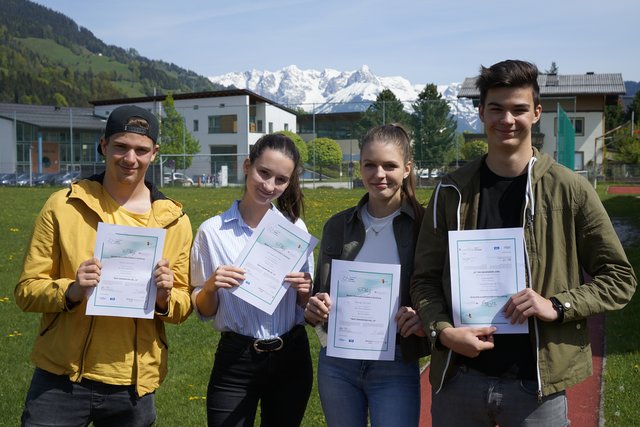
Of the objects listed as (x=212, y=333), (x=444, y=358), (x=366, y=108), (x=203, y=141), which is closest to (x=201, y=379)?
(x=212, y=333)

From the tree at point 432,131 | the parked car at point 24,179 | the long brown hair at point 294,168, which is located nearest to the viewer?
the long brown hair at point 294,168

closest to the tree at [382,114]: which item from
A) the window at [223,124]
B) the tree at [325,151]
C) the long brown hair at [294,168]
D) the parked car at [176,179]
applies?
the tree at [325,151]

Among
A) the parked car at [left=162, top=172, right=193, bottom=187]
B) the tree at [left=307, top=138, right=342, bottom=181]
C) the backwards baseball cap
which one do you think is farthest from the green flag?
the parked car at [left=162, top=172, right=193, bottom=187]

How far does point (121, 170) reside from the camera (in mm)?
3137

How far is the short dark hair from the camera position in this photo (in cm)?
277

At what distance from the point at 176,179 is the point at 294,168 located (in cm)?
4579

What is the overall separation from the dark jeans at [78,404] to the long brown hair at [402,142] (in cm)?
152

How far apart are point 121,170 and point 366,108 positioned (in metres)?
42.0

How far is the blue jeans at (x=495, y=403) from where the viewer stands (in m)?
2.73

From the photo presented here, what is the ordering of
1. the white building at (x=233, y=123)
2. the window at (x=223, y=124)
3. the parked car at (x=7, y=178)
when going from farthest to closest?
the window at (x=223, y=124)
the white building at (x=233, y=123)
the parked car at (x=7, y=178)

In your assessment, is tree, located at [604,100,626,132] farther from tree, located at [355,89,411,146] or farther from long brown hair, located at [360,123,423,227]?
long brown hair, located at [360,123,423,227]

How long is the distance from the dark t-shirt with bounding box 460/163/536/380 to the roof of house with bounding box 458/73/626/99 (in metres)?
58.8

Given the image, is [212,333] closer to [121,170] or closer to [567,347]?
[121,170]

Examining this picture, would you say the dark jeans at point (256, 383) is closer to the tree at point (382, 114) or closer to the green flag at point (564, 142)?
the green flag at point (564, 142)
